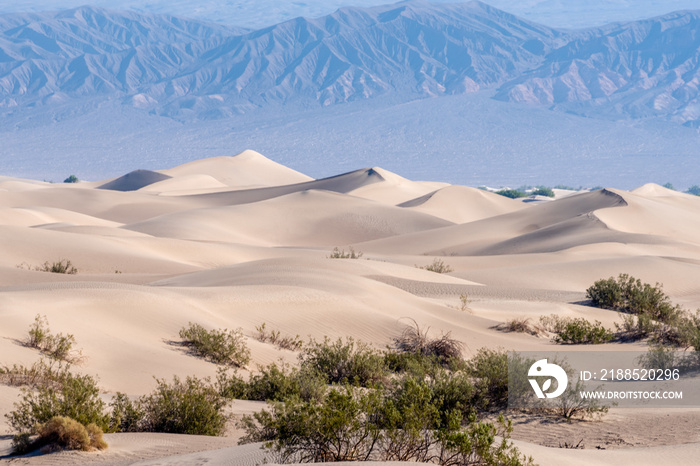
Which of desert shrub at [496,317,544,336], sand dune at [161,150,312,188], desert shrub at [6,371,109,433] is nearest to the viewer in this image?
desert shrub at [6,371,109,433]

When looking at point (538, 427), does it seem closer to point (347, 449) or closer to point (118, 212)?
point (347, 449)

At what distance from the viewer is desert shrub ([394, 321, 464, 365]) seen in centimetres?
1474

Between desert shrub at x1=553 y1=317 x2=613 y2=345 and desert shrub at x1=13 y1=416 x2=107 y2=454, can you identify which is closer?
desert shrub at x1=13 y1=416 x2=107 y2=454

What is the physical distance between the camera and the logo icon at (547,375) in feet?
34.3

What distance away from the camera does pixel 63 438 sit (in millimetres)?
7996

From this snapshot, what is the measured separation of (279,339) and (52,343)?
4.15m

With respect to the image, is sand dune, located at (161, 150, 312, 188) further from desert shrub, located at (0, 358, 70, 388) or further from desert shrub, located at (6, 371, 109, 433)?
desert shrub, located at (6, 371, 109, 433)

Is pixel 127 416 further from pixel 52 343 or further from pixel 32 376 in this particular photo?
pixel 52 343

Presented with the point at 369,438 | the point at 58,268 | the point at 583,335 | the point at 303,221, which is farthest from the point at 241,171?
the point at 369,438

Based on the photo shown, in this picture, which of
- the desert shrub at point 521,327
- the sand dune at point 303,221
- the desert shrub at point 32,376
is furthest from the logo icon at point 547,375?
the sand dune at point 303,221

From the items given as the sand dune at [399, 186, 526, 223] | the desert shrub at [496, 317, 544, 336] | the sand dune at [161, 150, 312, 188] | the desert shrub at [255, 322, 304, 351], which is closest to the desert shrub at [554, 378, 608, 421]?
the desert shrub at [255, 322, 304, 351]

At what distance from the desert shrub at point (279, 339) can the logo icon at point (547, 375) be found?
481 centimetres

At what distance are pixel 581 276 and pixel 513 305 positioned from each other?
709cm

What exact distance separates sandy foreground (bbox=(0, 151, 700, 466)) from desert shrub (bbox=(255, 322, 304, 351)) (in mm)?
224
